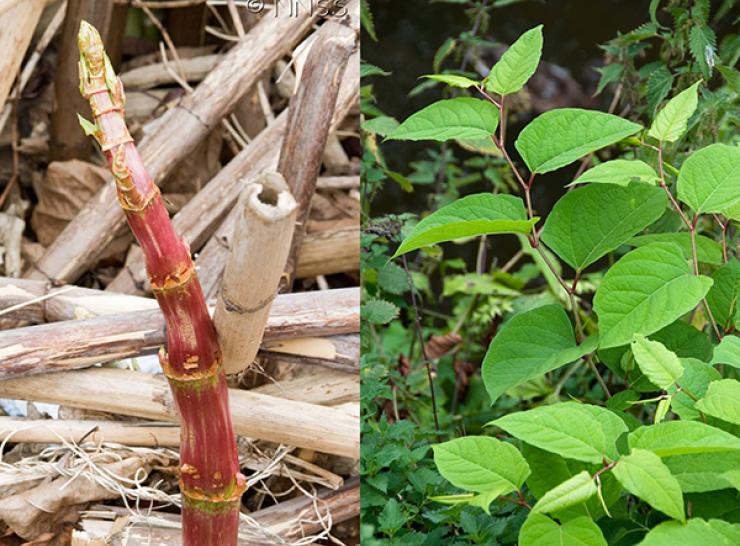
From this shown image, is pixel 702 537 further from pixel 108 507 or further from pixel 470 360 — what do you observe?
pixel 470 360

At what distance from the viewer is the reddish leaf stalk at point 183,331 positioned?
549mm

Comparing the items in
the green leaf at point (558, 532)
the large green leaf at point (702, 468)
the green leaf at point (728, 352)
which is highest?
the green leaf at point (728, 352)

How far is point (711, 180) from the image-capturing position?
61 centimetres

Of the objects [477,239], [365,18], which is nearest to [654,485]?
[365,18]

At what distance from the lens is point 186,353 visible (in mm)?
619

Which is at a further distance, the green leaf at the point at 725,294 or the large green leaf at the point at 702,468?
the green leaf at the point at 725,294

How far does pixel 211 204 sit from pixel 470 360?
0.46m

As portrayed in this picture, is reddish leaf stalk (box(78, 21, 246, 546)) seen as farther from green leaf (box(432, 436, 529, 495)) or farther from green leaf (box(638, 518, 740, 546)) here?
green leaf (box(638, 518, 740, 546))

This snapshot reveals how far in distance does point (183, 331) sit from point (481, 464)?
0.19m

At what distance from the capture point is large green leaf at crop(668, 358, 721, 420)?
0.58 metres

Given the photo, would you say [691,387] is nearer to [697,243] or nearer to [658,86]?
[697,243]

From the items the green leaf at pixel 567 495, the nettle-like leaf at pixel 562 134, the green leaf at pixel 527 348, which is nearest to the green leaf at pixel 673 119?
the nettle-like leaf at pixel 562 134

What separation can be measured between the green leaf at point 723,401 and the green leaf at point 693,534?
Result: 6 cm

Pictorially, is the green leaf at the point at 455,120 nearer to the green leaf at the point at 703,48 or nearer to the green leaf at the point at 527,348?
the green leaf at the point at 527,348
